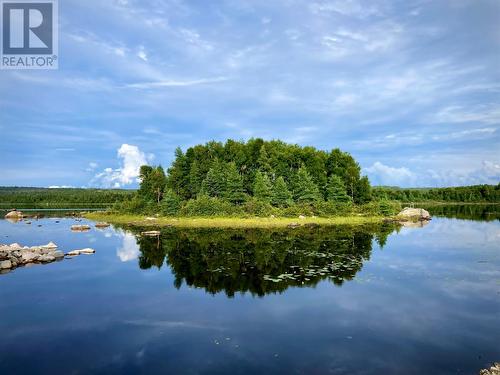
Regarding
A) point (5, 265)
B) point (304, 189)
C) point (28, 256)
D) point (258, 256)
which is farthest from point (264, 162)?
point (5, 265)

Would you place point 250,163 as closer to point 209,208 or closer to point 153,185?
point 209,208

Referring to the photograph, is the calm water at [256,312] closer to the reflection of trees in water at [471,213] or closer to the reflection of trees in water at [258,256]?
the reflection of trees in water at [258,256]

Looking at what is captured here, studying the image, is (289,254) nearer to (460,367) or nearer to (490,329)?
(490,329)

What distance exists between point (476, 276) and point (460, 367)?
48.6 ft

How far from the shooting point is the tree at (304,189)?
6856cm

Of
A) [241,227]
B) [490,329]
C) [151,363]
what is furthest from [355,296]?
[241,227]

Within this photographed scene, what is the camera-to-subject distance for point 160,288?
22500mm

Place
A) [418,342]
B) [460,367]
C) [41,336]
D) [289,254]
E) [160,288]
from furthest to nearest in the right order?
[289,254], [160,288], [41,336], [418,342], [460,367]

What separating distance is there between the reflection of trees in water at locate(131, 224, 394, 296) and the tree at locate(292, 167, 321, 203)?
20015 mm

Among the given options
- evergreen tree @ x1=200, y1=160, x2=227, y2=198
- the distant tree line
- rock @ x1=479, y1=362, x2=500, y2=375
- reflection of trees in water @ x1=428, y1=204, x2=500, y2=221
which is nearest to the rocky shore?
the distant tree line

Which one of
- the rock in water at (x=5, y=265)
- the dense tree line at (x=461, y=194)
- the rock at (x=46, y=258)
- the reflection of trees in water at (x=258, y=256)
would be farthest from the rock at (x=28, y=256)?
the dense tree line at (x=461, y=194)

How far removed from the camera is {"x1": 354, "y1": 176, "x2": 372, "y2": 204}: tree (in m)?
77.4

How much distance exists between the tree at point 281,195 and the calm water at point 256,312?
1253 inches

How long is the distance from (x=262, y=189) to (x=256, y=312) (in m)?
48.3
